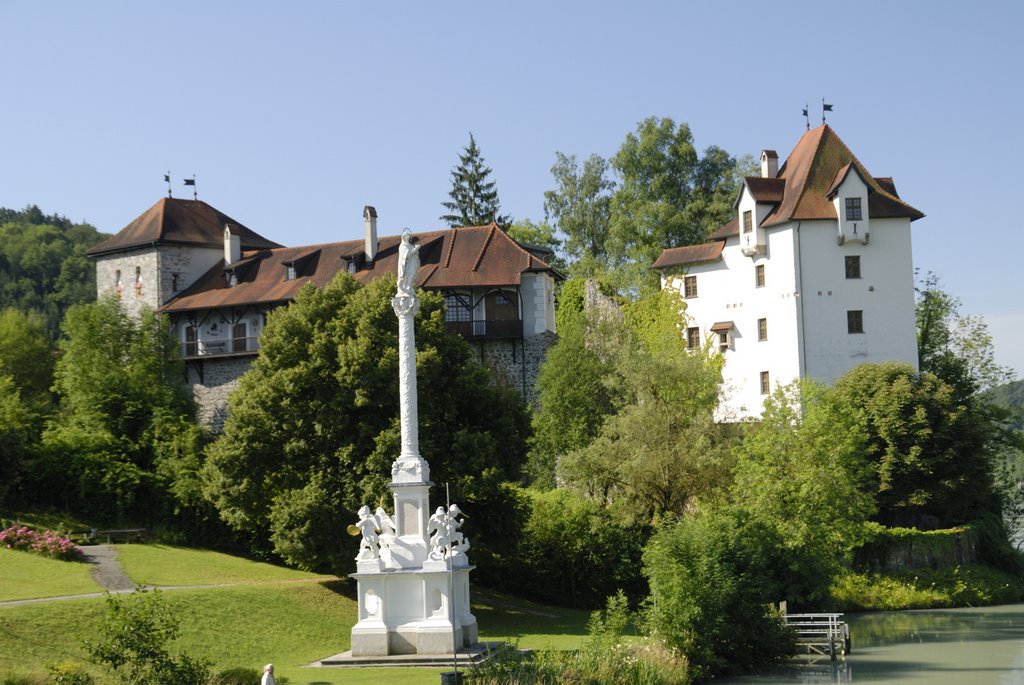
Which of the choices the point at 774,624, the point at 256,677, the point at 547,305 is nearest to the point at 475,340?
the point at 547,305

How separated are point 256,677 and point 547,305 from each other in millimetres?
36522

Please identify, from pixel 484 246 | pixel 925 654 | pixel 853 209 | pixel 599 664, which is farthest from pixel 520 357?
pixel 599 664

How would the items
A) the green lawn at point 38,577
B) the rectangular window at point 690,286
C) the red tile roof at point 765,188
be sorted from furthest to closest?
the rectangular window at point 690,286 → the red tile roof at point 765,188 → the green lawn at point 38,577

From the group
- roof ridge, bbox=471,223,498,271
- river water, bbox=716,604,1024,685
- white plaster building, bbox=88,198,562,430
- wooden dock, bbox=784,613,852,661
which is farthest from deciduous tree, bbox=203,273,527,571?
roof ridge, bbox=471,223,498,271

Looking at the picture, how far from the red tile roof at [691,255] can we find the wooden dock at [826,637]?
25665 mm

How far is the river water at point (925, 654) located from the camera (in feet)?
93.4

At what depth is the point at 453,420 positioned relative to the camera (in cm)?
3888

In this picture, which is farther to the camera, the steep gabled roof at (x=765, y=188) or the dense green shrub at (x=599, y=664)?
the steep gabled roof at (x=765, y=188)

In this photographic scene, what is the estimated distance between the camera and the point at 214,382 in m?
60.9

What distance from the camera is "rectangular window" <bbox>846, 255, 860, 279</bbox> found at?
52500mm

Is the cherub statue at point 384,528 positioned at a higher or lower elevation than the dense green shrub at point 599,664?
higher

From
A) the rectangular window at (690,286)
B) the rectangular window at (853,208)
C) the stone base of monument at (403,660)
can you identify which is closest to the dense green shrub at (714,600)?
the stone base of monument at (403,660)

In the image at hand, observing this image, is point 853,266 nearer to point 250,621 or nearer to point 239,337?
point 239,337

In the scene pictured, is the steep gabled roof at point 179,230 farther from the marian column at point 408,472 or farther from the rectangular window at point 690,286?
the marian column at point 408,472
